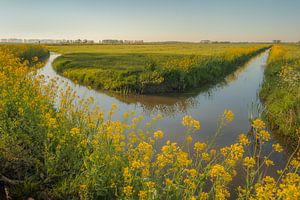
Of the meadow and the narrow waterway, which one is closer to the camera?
the meadow

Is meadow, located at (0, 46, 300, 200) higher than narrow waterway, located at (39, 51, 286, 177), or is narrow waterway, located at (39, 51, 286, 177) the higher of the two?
meadow, located at (0, 46, 300, 200)

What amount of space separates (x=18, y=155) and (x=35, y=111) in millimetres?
851

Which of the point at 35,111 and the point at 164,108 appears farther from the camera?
the point at 164,108

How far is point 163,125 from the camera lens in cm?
813

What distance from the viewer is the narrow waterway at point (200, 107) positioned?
24.3 feet

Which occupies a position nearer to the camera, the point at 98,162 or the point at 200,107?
the point at 98,162

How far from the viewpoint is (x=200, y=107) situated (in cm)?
1052

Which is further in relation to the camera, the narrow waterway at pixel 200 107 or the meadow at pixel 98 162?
the narrow waterway at pixel 200 107

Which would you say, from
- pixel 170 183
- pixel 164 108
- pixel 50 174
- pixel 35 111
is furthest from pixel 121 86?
pixel 170 183

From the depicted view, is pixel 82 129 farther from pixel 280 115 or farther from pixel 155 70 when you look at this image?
pixel 155 70

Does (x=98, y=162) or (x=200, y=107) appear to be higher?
(x=98, y=162)

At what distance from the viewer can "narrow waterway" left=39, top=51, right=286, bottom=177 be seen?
7.39 meters

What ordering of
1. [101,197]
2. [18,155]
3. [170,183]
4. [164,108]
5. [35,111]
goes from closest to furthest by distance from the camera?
1. [170,183]
2. [101,197]
3. [18,155]
4. [35,111]
5. [164,108]

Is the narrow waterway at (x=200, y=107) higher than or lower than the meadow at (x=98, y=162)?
lower
